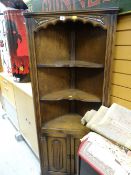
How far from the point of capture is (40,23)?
119cm

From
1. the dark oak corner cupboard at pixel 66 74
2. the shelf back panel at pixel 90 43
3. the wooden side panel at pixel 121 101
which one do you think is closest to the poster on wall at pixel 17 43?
the dark oak corner cupboard at pixel 66 74

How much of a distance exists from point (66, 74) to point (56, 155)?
84 centimetres

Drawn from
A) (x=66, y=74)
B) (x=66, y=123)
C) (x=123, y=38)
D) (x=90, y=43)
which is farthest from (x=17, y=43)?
(x=123, y=38)

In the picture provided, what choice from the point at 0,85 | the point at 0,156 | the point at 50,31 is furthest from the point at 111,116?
the point at 0,85

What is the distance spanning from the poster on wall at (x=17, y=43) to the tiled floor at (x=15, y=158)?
98 cm

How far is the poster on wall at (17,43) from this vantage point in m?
2.04

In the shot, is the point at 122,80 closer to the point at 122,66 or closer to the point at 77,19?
the point at 122,66

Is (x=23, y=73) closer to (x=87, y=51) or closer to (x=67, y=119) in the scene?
(x=67, y=119)

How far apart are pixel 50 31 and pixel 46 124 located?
0.88 meters

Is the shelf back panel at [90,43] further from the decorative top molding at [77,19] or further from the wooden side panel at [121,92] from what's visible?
the wooden side panel at [121,92]

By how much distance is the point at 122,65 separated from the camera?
47.4 inches

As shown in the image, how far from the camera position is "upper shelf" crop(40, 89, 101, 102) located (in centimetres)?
141

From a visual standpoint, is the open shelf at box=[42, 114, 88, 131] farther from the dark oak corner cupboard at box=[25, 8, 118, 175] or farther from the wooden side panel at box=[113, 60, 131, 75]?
the wooden side panel at box=[113, 60, 131, 75]

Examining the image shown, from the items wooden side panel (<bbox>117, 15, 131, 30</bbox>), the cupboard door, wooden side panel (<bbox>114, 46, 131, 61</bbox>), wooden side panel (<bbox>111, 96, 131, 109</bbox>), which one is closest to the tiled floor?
the cupboard door
